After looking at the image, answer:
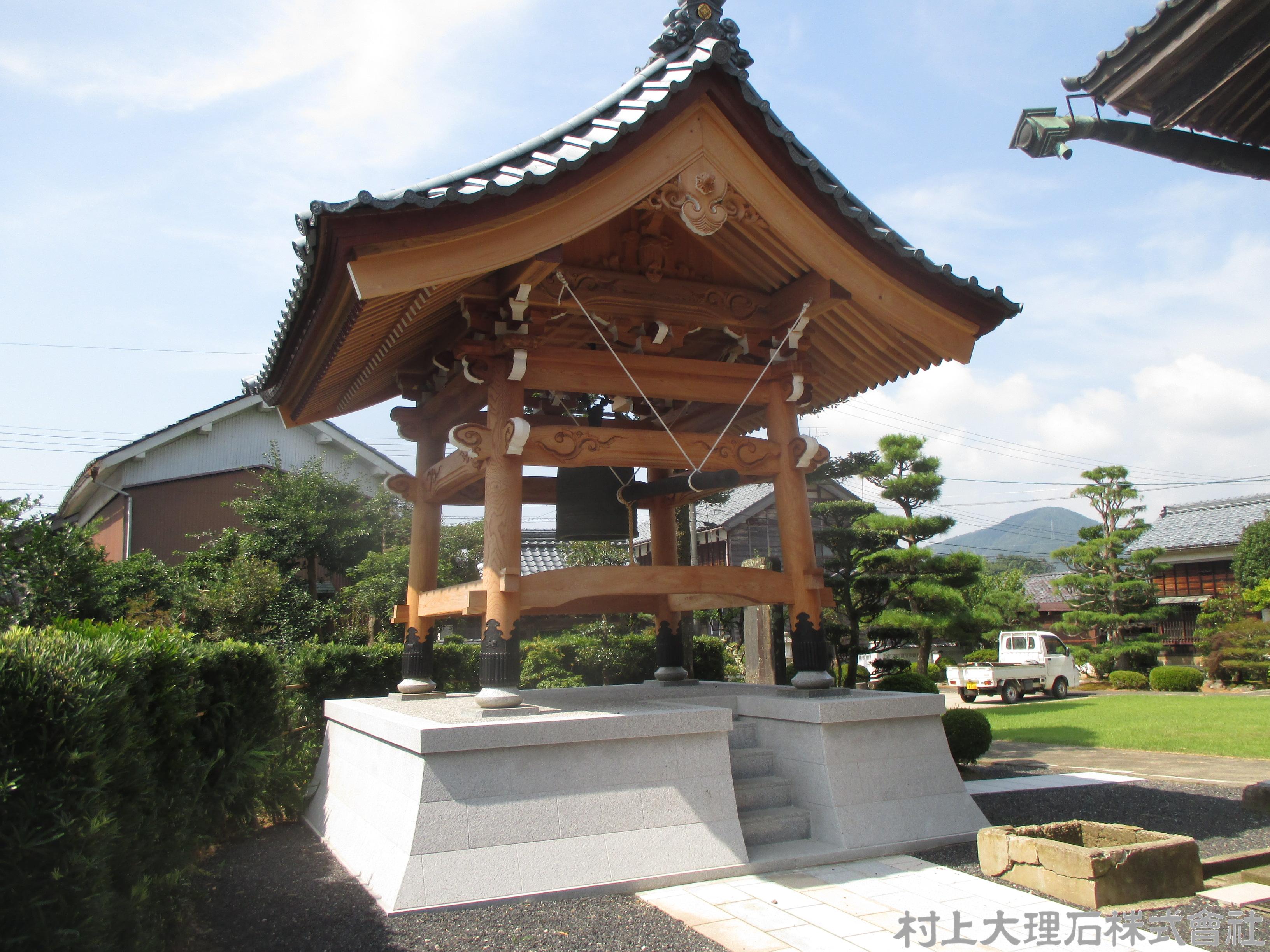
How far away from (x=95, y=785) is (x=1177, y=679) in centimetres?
2601

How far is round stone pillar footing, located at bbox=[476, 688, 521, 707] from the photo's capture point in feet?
17.1

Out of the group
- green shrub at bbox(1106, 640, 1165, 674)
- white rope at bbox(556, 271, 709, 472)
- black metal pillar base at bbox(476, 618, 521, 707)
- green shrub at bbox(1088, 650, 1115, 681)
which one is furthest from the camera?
green shrub at bbox(1088, 650, 1115, 681)

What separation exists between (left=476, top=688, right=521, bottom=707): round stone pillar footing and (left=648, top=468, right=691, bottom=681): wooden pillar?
9.58 feet

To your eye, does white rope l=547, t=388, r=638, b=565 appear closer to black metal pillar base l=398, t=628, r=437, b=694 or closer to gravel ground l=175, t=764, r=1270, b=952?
black metal pillar base l=398, t=628, r=437, b=694

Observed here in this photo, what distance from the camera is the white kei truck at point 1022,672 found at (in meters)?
23.1

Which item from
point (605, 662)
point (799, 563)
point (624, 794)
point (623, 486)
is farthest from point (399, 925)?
point (605, 662)

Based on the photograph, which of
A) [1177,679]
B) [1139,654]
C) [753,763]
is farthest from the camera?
[1139,654]

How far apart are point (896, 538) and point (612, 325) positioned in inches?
622

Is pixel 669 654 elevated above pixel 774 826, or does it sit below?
above

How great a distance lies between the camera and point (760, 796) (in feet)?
17.7

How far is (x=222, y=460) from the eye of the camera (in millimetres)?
21391

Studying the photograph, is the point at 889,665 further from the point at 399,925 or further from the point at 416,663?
the point at 399,925

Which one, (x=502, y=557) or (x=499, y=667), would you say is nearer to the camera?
(x=499, y=667)

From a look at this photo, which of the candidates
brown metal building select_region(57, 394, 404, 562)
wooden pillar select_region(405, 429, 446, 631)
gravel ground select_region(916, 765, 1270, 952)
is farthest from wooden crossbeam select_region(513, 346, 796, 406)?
brown metal building select_region(57, 394, 404, 562)
